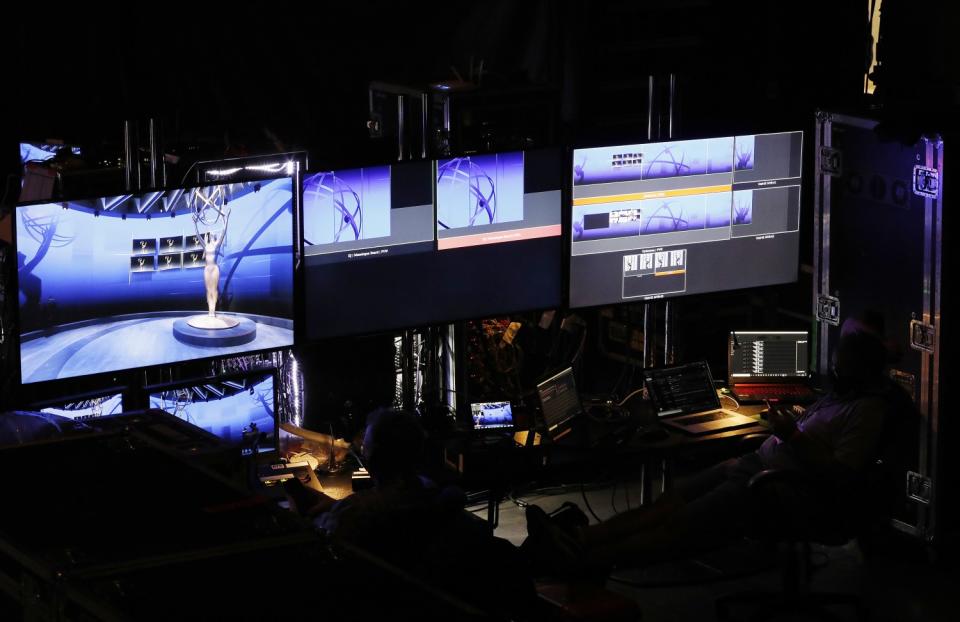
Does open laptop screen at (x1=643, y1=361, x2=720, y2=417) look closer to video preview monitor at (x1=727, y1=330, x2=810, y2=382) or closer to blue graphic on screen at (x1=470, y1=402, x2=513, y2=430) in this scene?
video preview monitor at (x1=727, y1=330, x2=810, y2=382)

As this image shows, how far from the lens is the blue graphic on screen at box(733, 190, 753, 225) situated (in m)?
5.26

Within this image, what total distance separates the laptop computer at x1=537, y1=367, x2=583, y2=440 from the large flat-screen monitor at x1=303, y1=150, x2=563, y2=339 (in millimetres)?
335

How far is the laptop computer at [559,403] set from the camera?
479 cm

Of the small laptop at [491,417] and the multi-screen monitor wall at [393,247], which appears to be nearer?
the multi-screen monitor wall at [393,247]

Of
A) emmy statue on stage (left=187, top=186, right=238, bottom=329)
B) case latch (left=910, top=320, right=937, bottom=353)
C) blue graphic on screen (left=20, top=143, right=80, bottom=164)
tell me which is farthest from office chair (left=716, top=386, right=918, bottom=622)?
blue graphic on screen (left=20, top=143, right=80, bottom=164)

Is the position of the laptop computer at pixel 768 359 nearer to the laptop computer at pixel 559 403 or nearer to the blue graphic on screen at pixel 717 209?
the blue graphic on screen at pixel 717 209

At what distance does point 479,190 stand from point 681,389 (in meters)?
1.19

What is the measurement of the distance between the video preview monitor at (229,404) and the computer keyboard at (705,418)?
164 cm

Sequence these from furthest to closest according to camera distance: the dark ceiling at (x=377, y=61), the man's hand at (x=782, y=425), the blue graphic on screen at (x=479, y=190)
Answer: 1. the dark ceiling at (x=377, y=61)
2. the blue graphic on screen at (x=479, y=190)
3. the man's hand at (x=782, y=425)

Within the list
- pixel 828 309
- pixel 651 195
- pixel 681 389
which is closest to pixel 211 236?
pixel 651 195

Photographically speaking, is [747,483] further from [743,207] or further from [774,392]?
Result: [743,207]

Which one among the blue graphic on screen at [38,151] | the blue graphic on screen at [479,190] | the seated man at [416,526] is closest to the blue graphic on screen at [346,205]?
the blue graphic on screen at [479,190]

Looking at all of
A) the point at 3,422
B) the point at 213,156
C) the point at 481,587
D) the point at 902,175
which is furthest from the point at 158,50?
the point at 902,175

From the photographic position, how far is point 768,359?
541 cm
